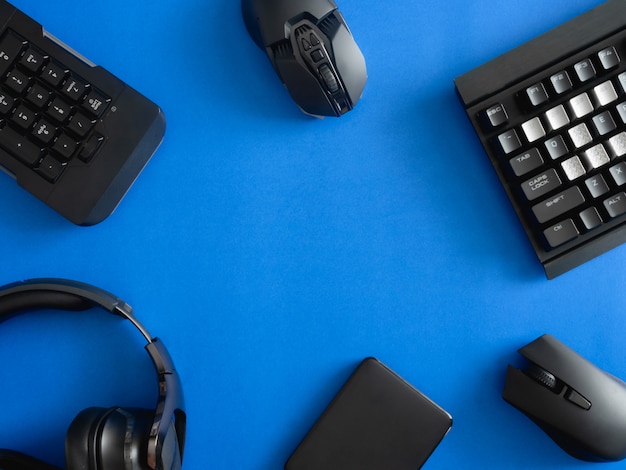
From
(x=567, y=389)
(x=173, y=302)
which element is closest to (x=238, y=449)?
(x=173, y=302)

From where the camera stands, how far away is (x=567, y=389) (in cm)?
52

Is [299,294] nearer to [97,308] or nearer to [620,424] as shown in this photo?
[97,308]

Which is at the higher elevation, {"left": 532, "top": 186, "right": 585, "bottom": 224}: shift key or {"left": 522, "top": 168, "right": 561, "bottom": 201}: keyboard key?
{"left": 522, "top": 168, "right": 561, "bottom": 201}: keyboard key

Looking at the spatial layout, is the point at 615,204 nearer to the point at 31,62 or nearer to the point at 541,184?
the point at 541,184

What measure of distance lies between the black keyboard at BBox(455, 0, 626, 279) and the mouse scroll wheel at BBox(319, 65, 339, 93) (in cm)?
13

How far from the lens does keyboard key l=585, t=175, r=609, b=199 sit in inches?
20.3

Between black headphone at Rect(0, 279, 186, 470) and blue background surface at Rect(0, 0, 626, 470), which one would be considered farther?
blue background surface at Rect(0, 0, 626, 470)

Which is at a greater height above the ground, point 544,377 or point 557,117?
point 557,117

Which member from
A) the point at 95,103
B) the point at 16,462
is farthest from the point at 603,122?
the point at 16,462

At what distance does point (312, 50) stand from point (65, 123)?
0.25 metres

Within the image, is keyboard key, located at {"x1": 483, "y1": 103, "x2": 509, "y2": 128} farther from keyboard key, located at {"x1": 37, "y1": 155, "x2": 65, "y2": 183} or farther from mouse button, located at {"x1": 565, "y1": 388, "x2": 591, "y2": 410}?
keyboard key, located at {"x1": 37, "y1": 155, "x2": 65, "y2": 183}

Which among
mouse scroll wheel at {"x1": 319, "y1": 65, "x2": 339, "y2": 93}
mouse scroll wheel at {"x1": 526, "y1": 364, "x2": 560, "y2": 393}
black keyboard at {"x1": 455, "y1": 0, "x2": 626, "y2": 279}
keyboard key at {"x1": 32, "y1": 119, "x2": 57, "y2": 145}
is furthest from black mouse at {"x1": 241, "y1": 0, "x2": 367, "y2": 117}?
mouse scroll wheel at {"x1": 526, "y1": 364, "x2": 560, "y2": 393}

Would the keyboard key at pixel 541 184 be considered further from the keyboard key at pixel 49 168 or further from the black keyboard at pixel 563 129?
the keyboard key at pixel 49 168

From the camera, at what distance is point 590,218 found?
519 millimetres
